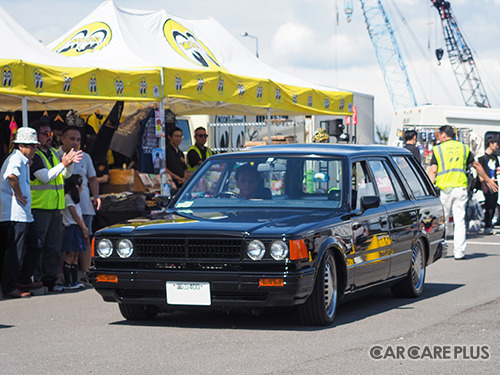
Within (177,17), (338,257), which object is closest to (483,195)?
(177,17)

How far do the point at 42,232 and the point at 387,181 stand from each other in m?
3.91

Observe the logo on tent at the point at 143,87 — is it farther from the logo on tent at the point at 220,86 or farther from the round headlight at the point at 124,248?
the round headlight at the point at 124,248

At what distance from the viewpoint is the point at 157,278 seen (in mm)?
7188

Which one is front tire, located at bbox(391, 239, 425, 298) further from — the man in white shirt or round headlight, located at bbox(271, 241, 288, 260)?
the man in white shirt

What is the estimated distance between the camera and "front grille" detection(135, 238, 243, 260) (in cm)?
702

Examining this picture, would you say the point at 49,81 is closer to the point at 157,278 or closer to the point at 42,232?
Answer: the point at 42,232

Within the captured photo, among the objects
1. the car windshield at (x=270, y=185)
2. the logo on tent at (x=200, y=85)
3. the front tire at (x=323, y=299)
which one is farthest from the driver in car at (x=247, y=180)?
the logo on tent at (x=200, y=85)

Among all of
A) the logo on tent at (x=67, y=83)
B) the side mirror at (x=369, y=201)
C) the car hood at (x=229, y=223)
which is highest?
the logo on tent at (x=67, y=83)

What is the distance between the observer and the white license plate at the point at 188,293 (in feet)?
23.2

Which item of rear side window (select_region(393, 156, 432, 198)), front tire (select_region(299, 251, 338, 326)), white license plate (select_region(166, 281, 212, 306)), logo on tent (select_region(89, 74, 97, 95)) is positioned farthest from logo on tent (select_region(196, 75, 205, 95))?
white license plate (select_region(166, 281, 212, 306))

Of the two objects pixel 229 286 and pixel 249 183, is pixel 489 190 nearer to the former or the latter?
pixel 249 183

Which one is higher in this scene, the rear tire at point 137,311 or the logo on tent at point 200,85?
the logo on tent at point 200,85

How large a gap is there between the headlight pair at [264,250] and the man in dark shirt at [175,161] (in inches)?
274

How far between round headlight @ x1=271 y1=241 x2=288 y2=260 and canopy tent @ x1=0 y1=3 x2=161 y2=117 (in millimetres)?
4872
